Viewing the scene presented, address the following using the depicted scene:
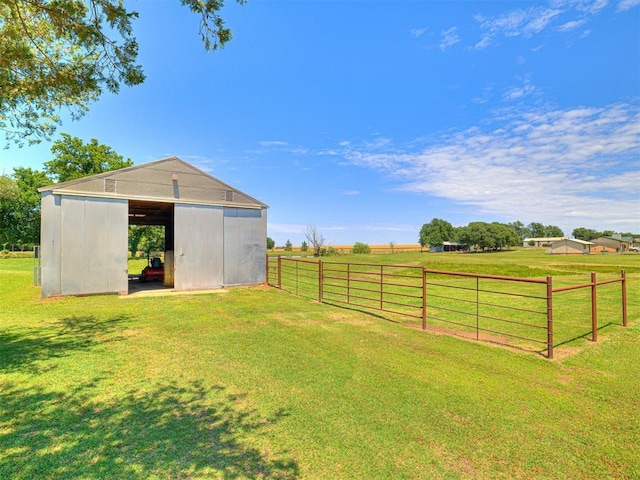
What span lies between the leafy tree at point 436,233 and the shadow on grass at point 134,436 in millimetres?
88012

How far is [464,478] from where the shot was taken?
221 centimetres

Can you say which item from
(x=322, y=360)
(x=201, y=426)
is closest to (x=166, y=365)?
(x=201, y=426)

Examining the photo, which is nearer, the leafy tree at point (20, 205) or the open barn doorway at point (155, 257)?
the open barn doorway at point (155, 257)

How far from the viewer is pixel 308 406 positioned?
320 centimetres

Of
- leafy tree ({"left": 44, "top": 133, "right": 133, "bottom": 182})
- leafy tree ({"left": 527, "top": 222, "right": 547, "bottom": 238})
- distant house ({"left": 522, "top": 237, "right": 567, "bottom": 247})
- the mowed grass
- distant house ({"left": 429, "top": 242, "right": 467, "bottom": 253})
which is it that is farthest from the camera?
leafy tree ({"left": 527, "top": 222, "right": 547, "bottom": 238})

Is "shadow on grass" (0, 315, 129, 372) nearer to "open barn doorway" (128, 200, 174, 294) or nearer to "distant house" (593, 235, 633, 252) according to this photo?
"open barn doorway" (128, 200, 174, 294)

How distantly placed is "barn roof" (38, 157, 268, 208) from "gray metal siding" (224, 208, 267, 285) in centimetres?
49

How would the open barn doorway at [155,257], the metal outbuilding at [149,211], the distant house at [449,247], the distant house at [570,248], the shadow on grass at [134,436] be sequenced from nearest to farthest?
1. the shadow on grass at [134,436]
2. the metal outbuilding at [149,211]
3. the open barn doorway at [155,257]
4. the distant house at [570,248]
5. the distant house at [449,247]

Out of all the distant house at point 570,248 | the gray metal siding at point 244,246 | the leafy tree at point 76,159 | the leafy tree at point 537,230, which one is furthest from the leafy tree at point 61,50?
the leafy tree at point 537,230

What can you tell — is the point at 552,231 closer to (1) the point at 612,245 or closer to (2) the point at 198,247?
(1) the point at 612,245

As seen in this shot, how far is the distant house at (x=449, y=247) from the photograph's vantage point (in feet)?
278

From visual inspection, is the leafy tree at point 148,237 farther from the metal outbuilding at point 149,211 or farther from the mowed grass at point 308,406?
the mowed grass at point 308,406

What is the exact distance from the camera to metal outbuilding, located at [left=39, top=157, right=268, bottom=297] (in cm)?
935

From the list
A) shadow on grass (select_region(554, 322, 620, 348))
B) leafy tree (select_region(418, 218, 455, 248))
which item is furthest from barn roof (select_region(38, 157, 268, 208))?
leafy tree (select_region(418, 218, 455, 248))
